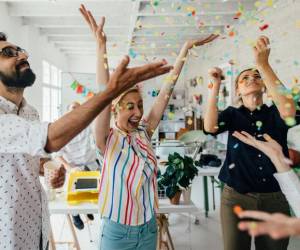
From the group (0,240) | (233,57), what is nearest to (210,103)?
(0,240)

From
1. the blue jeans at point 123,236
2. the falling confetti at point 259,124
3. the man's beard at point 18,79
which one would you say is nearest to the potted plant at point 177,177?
the falling confetti at point 259,124

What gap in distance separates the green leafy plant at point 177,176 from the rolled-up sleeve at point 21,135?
1601 mm

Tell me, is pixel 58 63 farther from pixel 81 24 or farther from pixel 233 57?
pixel 233 57

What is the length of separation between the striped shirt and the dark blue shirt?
1.92 ft

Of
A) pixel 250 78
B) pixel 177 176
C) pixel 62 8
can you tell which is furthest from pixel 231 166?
pixel 62 8

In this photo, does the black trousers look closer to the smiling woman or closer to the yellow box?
the smiling woman

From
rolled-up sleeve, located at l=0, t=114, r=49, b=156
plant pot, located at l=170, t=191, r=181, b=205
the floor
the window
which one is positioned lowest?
the floor

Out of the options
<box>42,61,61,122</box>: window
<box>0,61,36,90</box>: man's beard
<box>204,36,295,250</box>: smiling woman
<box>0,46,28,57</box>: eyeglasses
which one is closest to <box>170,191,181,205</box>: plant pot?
<box>204,36,295,250</box>: smiling woman

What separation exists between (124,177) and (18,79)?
0.69 metres

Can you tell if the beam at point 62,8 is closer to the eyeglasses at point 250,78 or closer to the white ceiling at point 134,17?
the white ceiling at point 134,17

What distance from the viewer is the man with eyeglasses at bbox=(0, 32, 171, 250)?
0.98 m

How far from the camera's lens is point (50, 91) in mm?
10383

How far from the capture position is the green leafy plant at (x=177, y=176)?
2.52 metres

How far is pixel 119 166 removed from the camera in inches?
61.5
